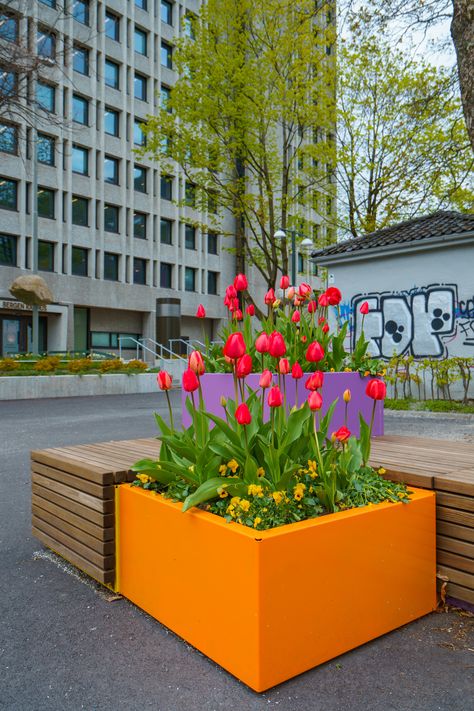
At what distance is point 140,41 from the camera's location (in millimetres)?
39094

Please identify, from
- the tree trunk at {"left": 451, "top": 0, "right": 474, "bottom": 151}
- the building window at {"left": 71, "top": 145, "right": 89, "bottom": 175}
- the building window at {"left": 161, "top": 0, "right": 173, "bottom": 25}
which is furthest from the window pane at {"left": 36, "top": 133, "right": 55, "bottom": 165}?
the tree trunk at {"left": 451, "top": 0, "right": 474, "bottom": 151}

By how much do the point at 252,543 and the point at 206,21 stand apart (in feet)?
75.1

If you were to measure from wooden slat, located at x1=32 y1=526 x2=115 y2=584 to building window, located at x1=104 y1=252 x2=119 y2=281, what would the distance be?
34267 mm

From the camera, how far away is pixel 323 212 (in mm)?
28312

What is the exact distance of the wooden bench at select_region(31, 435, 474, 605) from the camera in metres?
2.77

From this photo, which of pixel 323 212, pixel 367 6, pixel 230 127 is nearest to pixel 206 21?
pixel 230 127

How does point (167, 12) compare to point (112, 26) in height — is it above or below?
above

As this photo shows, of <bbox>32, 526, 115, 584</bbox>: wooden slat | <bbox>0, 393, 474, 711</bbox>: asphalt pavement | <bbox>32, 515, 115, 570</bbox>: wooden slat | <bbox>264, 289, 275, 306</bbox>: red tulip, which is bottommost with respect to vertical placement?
<bbox>0, 393, 474, 711</bbox>: asphalt pavement

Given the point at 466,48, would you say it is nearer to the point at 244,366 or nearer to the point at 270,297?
the point at 270,297

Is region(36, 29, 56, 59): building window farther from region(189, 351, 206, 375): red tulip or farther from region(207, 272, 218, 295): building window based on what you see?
region(207, 272, 218, 295): building window

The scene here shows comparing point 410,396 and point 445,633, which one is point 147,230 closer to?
point 410,396

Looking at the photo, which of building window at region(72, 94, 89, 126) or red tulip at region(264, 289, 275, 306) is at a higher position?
building window at region(72, 94, 89, 126)

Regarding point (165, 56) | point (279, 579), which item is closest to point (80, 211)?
point (165, 56)

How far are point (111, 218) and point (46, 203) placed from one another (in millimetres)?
4675
